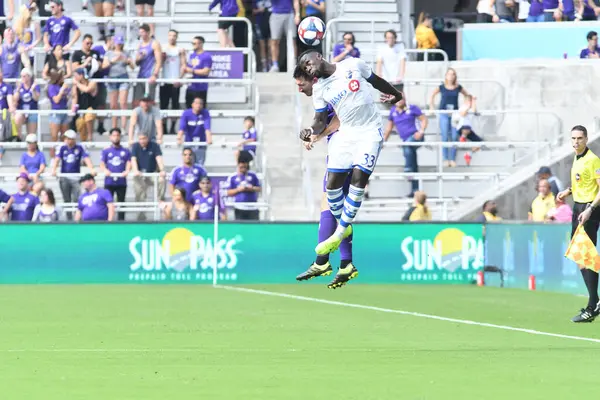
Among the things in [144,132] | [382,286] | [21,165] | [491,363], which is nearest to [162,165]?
[144,132]

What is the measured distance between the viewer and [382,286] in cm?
2723

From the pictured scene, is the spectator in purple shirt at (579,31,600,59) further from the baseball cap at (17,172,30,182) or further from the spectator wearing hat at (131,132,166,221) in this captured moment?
the baseball cap at (17,172,30,182)

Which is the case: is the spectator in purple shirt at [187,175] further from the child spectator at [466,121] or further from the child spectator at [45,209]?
the child spectator at [466,121]

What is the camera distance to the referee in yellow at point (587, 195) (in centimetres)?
1827

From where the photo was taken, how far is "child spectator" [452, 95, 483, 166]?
102 ft

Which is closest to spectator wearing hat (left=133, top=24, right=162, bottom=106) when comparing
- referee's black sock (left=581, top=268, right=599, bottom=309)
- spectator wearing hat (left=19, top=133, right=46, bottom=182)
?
spectator wearing hat (left=19, top=133, right=46, bottom=182)

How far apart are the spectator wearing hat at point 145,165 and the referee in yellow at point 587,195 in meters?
12.0

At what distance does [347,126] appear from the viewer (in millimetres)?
14602

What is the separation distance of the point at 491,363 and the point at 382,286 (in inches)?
564

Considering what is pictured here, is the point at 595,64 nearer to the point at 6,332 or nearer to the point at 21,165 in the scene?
the point at 21,165

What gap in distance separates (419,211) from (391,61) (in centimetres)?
415

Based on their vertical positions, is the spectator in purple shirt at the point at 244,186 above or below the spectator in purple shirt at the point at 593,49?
below

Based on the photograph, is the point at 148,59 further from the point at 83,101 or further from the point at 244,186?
the point at 244,186

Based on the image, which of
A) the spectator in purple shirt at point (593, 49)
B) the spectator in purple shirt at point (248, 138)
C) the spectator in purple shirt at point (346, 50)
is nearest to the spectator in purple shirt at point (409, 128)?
the spectator in purple shirt at point (346, 50)
